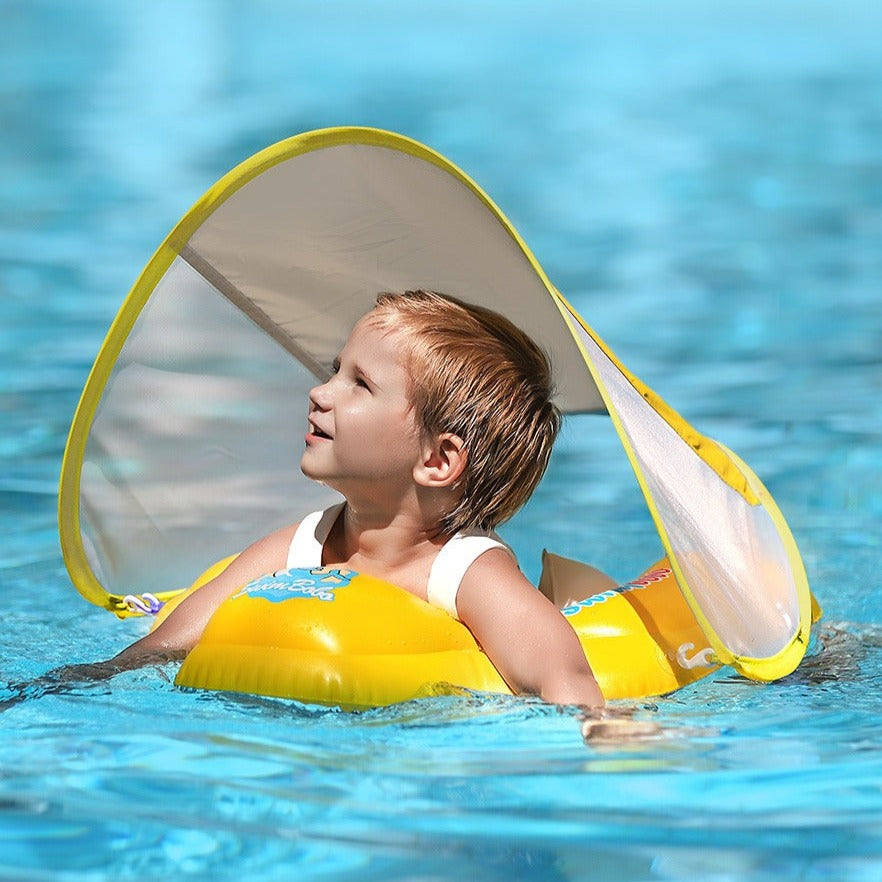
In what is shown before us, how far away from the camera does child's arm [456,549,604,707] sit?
2.40 metres

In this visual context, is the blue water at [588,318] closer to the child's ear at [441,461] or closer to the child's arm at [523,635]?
the child's arm at [523,635]

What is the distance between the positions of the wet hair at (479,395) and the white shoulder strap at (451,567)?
0.08 m

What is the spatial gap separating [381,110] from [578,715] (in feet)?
20.8

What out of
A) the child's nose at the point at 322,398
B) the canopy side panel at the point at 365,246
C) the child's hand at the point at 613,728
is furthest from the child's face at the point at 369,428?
the child's hand at the point at 613,728

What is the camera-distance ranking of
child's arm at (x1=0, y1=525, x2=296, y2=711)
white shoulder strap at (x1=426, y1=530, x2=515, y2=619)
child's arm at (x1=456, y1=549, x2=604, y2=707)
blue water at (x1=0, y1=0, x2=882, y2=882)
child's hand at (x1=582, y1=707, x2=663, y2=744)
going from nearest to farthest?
blue water at (x1=0, y1=0, x2=882, y2=882) < child's hand at (x1=582, y1=707, x2=663, y2=744) < child's arm at (x1=456, y1=549, x2=604, y2=707) < white shoulder strap at (x1=426, y1=530, x2=515, y2=619) < child's arm at (x1=0, y1=525, x2=296, y2=711)

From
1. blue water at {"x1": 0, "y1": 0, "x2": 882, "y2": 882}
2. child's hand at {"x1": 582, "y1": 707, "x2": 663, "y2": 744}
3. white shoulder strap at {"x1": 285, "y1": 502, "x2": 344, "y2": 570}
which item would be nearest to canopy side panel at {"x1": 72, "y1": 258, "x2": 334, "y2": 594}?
blue water at {"x1": 0, "y1": 0, "x2": 882, "y2": 882}

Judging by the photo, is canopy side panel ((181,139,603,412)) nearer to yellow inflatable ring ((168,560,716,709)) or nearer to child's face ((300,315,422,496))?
child's face ((300,315,422,496))

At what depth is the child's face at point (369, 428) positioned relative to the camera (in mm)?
2613

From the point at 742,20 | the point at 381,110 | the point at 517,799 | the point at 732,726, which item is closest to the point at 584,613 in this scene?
the point at 732,726

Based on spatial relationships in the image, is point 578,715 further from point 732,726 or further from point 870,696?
point 870,696

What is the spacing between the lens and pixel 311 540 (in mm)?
2787

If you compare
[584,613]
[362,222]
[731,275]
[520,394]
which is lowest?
[584,613]

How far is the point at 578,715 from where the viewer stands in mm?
2338

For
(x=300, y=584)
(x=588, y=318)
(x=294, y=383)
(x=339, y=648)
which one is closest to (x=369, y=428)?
(x=300, y=584)
